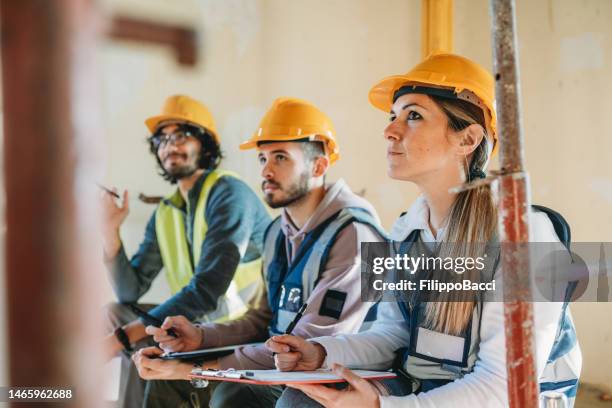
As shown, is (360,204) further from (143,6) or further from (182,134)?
(143,6)

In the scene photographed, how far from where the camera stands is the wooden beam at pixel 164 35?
5.23 feet

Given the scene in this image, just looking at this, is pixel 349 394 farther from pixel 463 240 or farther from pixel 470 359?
pixel 463 240

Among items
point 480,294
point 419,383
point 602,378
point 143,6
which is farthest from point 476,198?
point 143,6

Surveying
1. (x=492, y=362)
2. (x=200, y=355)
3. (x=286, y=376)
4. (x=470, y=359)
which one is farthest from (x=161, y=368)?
(x=492, y=362)

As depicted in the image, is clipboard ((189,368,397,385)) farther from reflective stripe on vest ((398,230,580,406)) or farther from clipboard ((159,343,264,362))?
clipboard ((159,343,264,362))

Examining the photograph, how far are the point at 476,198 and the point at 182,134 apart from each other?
8.99ft

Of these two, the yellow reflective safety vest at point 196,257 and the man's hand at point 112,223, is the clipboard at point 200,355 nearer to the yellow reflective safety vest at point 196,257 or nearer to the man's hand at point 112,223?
the yellow reflective safety vest at point 196,257

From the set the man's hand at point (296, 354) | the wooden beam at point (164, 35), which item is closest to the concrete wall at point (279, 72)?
the man's hand at point (296, 354)

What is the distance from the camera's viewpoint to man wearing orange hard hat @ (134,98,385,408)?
323 cm

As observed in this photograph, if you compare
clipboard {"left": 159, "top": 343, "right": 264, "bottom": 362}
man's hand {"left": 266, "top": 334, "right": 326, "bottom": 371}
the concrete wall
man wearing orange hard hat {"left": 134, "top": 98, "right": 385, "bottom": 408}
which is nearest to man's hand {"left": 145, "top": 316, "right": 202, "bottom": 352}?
man wearing orange hard hat {"left": 134, "top": 98, "right": 385, "bottom": 408}

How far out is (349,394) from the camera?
2.36 m

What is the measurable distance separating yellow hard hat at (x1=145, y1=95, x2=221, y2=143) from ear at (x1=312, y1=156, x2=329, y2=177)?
50.9 inches

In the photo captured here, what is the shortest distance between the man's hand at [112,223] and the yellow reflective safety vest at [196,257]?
274 mm

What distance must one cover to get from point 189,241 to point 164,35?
293cm
